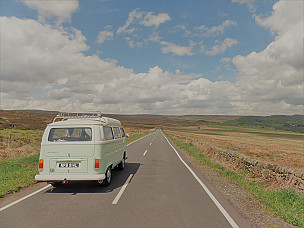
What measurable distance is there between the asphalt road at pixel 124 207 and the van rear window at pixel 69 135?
5.63 ft

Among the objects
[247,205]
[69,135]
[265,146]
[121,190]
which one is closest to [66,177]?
[69,135]

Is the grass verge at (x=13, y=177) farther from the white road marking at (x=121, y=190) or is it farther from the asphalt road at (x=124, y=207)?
the white road marking at (x=121, y=190)

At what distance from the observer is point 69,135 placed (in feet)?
21.5

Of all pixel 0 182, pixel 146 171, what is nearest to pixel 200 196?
pixel 146 171

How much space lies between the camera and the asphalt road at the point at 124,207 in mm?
4164

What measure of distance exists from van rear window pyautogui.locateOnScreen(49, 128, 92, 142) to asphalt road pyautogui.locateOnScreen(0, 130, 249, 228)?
1.72 metres

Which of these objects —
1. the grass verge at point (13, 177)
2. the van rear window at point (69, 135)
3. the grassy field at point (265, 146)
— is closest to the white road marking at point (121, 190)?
the van rear window at point (69, 135)

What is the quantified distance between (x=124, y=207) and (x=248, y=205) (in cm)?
340

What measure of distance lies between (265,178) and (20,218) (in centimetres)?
878

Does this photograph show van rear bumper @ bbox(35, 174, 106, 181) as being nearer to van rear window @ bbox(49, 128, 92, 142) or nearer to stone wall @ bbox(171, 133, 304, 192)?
van rear window @ bbox(49, 128, 92, 142)

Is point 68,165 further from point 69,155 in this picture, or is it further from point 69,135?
point 69,135

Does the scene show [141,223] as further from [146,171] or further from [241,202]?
[146,171]

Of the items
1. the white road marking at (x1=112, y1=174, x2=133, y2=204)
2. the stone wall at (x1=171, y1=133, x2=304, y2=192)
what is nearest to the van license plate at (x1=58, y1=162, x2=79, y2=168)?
the white road marking at (x1=112, y1=174, x2=133, y2=204)

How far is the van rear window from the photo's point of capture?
20.8ft
